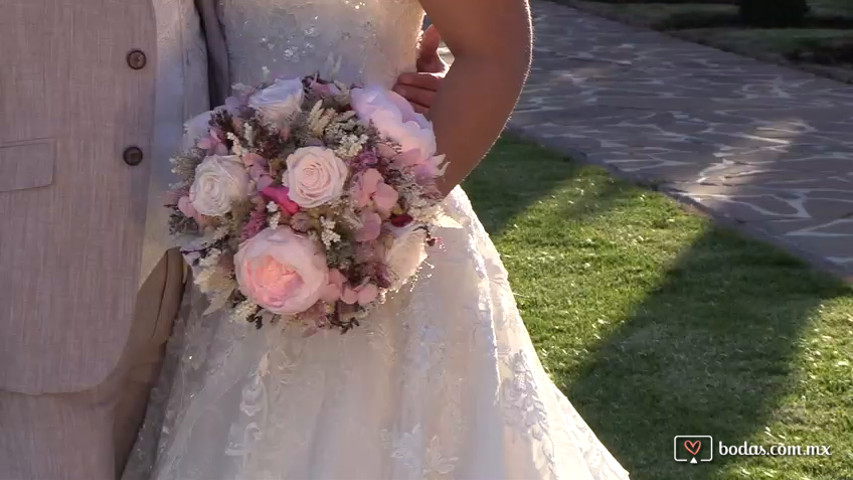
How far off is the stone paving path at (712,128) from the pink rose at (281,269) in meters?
4.63

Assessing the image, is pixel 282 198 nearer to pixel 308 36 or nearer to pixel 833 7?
pixel 308 36

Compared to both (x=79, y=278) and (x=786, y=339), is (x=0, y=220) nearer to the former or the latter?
(x=79, y=278)

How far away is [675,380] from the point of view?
182 inches

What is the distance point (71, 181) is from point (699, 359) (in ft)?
11.2

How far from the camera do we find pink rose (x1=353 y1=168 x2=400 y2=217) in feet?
5.34

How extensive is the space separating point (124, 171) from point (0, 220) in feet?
0.60

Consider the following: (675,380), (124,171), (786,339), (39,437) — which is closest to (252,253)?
(124,171)

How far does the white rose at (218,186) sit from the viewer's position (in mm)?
1626

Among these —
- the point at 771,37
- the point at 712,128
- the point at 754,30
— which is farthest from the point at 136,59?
the point at 754,30

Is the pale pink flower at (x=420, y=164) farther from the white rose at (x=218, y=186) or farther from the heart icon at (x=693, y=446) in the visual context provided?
the heart icon at (x=693, y=446)

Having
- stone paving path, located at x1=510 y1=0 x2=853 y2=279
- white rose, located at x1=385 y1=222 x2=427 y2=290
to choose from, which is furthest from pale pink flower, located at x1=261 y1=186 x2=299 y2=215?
stone paving path, located at x1=510 y1=0 x2=853 y2=279

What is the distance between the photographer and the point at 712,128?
380 inches

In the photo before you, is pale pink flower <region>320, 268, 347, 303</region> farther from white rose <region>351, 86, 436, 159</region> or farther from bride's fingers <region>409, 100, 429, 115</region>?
bride's fingers <region>409, 100, 429, 115</region>

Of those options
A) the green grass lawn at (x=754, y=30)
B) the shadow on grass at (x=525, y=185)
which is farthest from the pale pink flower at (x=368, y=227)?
the green grass lawn at (x=754, y=30)
